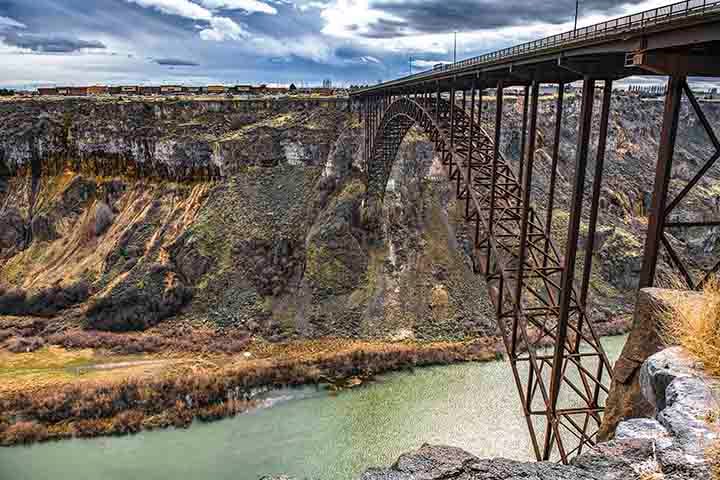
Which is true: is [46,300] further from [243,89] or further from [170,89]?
[243,89]

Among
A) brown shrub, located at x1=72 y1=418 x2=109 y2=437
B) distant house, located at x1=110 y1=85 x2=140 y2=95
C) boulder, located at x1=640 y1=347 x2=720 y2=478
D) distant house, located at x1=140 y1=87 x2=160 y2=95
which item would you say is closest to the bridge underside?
boulder, located at x1=640 y1=347 x2=720 y2=478

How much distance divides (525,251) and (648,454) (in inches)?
413

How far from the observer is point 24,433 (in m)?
22.6

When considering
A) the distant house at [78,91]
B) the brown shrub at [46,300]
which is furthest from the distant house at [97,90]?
the brown shrub at [46,300]

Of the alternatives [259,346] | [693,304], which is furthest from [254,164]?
[693,304]

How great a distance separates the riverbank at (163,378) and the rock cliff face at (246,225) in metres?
2.51

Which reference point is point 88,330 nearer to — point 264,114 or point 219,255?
point 219,255

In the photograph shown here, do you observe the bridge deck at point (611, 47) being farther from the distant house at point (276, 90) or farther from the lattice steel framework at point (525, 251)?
the distant house at point (276, 90)

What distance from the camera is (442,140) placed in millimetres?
19906

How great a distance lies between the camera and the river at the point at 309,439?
66.5ft

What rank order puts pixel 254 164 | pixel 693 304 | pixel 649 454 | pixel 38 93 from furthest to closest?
pixel 38 93, pixel 254 164, pixel 693 304, pixel 649 454

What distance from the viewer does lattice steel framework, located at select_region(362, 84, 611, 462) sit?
11742 millimetres

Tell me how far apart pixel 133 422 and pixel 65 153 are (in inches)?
1195

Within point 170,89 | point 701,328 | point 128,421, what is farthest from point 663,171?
point 170,89
